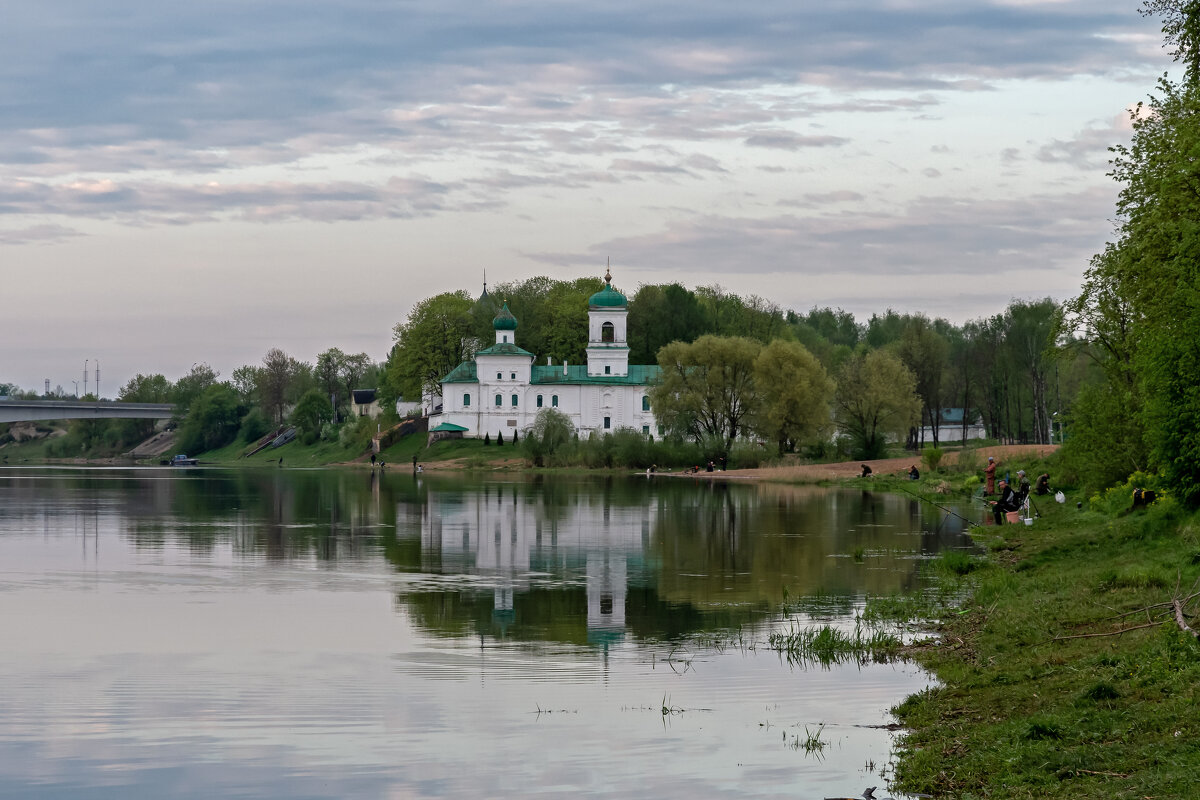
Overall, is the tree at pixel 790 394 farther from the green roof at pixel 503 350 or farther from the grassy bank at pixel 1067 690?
the grassy bank at pixel 1067 690

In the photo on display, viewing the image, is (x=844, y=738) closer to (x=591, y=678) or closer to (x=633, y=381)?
(x=591, y=678)

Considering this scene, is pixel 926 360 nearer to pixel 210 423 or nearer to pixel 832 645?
pixel 210 423

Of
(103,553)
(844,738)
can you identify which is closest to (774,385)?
(103,553)

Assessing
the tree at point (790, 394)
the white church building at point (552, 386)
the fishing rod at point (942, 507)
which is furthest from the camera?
the white church building at point (552, 386)

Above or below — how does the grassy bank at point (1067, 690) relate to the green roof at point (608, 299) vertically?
below

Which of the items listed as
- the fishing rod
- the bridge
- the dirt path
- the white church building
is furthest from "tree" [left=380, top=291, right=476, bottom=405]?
the fishing rod

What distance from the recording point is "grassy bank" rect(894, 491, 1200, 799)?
34.6 feet

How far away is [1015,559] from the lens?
90.4 ft

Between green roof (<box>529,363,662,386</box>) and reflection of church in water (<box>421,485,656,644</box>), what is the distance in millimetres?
71923

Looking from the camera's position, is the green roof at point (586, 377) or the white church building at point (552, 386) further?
the green roof at point (586, 377)

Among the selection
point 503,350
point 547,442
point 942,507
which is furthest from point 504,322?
point 942,507

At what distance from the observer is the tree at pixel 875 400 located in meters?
92.4

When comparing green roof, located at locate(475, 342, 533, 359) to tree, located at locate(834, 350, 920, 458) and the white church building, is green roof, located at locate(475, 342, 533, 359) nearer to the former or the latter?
the white church building

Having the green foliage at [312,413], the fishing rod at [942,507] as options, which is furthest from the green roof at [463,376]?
the fishing rod at [942,507]
